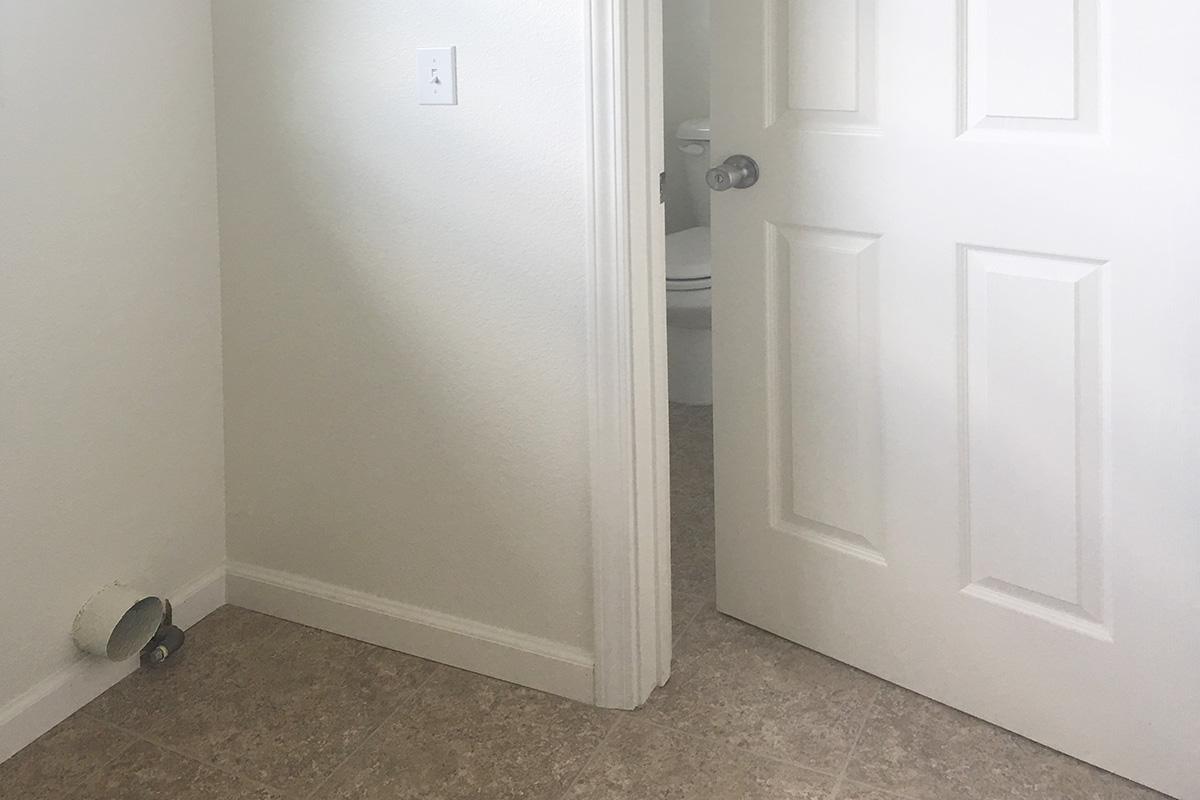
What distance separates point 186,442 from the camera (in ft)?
7.32

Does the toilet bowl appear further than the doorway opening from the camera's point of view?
Yes

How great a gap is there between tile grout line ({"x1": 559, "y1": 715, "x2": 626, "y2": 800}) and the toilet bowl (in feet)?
4.76

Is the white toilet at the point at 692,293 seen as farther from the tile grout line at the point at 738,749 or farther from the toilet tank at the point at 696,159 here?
the tile grout line at the point at 738,749

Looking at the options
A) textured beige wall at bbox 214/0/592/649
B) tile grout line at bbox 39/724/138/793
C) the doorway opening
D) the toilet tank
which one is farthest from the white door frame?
the toilet tank

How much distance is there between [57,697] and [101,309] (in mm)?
662

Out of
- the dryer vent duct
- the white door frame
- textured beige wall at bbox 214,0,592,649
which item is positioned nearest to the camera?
the white door frame

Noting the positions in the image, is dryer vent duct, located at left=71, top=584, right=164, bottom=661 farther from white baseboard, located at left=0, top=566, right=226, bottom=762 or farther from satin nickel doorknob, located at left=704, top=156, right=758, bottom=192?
satin nickel doorknob, located at left=704, top=156, right=758, bottom=192

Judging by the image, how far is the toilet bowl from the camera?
3.23 meters

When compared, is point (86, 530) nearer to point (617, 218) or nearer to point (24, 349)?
point (24, 349)

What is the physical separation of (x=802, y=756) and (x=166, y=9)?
5.47 ft

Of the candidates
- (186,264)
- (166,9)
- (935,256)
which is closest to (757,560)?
(935,256)

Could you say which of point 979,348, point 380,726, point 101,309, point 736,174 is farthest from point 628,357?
point 101,309

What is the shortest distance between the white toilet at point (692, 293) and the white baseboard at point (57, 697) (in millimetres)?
1590

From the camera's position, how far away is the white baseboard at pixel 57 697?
1.90 m
